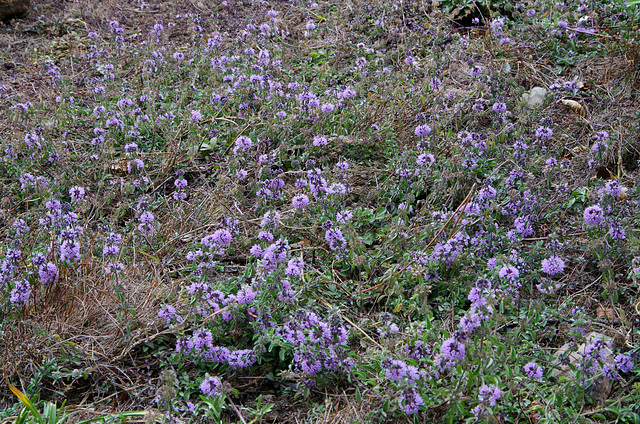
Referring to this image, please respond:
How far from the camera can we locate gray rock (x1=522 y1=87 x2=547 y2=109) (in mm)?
4602

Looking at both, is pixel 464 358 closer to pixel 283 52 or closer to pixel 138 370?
pixel 138 370

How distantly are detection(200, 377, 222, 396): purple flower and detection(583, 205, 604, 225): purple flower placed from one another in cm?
205

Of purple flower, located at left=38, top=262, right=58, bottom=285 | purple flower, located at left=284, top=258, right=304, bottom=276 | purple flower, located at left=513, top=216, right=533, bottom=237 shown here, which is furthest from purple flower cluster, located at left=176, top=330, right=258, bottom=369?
purple flower, located at left=513, top=216, right=533, bottom=237

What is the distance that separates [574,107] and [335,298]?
265 centimetres

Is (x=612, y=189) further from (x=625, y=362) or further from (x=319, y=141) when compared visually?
(x=319, y=141)

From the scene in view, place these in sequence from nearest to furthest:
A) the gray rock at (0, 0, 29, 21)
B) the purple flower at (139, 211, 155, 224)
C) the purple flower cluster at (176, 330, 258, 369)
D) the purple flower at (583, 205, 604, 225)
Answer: the purple flower cluster at (176, 330, 258, 369)
the purple flower at (583, 205, 604, 225)
the purple flower at (139, 211, 155, 224)
the gray rock at (0, 0, 29, 21)

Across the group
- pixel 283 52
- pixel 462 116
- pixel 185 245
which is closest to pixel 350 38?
pixel 283 52

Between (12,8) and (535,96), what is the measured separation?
6.12 metres

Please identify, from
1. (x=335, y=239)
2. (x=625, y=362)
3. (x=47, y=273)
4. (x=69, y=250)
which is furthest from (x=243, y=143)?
(x=625, y=362)

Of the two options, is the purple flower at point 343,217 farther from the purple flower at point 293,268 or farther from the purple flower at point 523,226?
the purple flower at point 523,226

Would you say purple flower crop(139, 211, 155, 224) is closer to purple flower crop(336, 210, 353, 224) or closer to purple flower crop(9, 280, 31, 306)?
purple flower crop(9, 280, 31, 306)

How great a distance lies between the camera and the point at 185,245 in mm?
3691

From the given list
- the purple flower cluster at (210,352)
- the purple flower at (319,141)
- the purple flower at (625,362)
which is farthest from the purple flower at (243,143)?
the purple flower at (625,362)

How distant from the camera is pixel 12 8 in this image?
700cm
